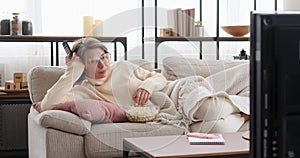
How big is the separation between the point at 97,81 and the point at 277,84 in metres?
2.39

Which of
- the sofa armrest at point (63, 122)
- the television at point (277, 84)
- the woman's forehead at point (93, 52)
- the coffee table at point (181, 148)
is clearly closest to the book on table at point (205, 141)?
the coffee table at point (181, 148)

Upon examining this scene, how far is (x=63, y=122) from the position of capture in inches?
107

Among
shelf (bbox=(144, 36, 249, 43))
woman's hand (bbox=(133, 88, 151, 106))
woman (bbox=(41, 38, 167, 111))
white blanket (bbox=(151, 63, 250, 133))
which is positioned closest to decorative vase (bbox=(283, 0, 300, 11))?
shelf (bbox=(144, 36, 249, 43))

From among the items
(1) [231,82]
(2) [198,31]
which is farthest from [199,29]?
(1) [231,82]

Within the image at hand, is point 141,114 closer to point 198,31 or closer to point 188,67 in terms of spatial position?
point 188,67

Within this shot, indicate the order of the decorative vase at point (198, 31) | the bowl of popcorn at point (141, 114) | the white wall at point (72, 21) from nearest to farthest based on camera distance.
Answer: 1. the bowl of popcorn at point (141, 114)
2. the white wall at point (72, 21)
3. the decorative vase at point (198, 31)

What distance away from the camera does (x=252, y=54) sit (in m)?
0.71

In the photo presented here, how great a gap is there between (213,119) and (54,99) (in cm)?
96

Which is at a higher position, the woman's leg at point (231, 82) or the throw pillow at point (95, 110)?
the woman's leg at point (231, 82)

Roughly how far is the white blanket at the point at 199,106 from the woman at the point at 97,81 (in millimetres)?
146

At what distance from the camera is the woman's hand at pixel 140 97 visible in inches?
119

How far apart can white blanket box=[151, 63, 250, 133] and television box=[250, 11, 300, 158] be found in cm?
227

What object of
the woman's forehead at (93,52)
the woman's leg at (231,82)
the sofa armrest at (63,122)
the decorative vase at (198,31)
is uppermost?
the decorative vase at (198,31)

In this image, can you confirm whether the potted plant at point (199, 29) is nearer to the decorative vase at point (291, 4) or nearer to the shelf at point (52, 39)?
the shelf at point (52, 39)
